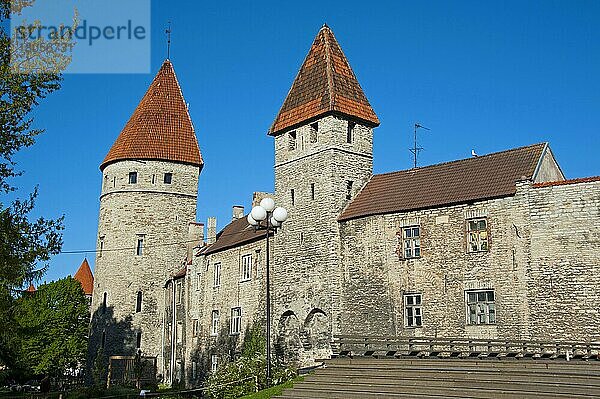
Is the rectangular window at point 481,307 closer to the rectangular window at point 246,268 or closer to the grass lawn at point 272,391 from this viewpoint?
the grass lawn at point 272,391

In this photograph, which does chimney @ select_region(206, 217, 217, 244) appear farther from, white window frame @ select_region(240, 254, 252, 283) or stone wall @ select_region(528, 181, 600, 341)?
stone wall @ select_region(528, 181, 600, 341)

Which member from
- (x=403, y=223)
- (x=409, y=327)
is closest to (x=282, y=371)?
(x=409, y=327)

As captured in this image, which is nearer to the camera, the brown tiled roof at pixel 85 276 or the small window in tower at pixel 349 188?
the small window in tower at pixel 349 188

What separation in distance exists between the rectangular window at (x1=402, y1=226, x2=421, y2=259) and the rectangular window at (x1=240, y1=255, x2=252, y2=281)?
1137cm

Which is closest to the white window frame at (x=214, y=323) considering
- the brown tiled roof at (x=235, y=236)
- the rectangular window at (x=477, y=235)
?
the brown tiled roof at (x=235, y=236)

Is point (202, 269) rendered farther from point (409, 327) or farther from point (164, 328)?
point (409, 327)

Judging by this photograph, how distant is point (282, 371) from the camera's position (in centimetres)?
2312

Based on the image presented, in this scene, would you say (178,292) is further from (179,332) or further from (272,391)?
(272,391)

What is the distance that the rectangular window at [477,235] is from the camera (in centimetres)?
2578

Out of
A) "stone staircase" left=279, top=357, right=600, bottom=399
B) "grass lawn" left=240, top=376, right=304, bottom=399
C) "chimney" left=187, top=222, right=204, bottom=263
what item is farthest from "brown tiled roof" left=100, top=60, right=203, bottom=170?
"stone staircase" left=279, top=357, right=600, bottom=399

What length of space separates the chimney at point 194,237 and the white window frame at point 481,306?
2355 centimetres

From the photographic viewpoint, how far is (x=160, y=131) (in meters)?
49.2

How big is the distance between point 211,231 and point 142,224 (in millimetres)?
5334

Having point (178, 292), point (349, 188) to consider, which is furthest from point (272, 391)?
point (178, 292)
